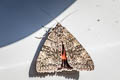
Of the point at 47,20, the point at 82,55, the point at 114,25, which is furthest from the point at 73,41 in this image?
the point at 114,25

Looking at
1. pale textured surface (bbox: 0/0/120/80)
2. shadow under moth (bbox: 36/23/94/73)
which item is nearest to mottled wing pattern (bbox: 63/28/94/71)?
shadow under moth (bbox: 36/23/94/73)

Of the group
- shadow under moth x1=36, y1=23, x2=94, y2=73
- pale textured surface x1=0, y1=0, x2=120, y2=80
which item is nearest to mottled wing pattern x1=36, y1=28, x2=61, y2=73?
shadow under moth x1=36, y1=23, x2=94, y2=73

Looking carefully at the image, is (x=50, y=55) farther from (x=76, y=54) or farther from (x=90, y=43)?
(x=90, y=43)

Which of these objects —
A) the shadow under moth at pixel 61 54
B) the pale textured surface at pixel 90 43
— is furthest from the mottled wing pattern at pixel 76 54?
the pale textured surface at pixel 90 43

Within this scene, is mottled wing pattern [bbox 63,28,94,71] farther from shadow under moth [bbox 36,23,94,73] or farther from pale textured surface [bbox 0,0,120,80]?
pale textured surface [bbox 0,0,120,80]

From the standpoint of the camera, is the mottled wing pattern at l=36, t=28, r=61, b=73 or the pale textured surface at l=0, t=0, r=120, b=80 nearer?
the mottled wing pattern at l=36, t=28, r=61, b=73

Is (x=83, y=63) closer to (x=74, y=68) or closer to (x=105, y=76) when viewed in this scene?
(x=74, y=68)

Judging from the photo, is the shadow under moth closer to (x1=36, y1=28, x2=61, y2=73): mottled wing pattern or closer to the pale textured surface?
(x1=36, y1=28, x2=61, y2=73): mottled wing pattern
